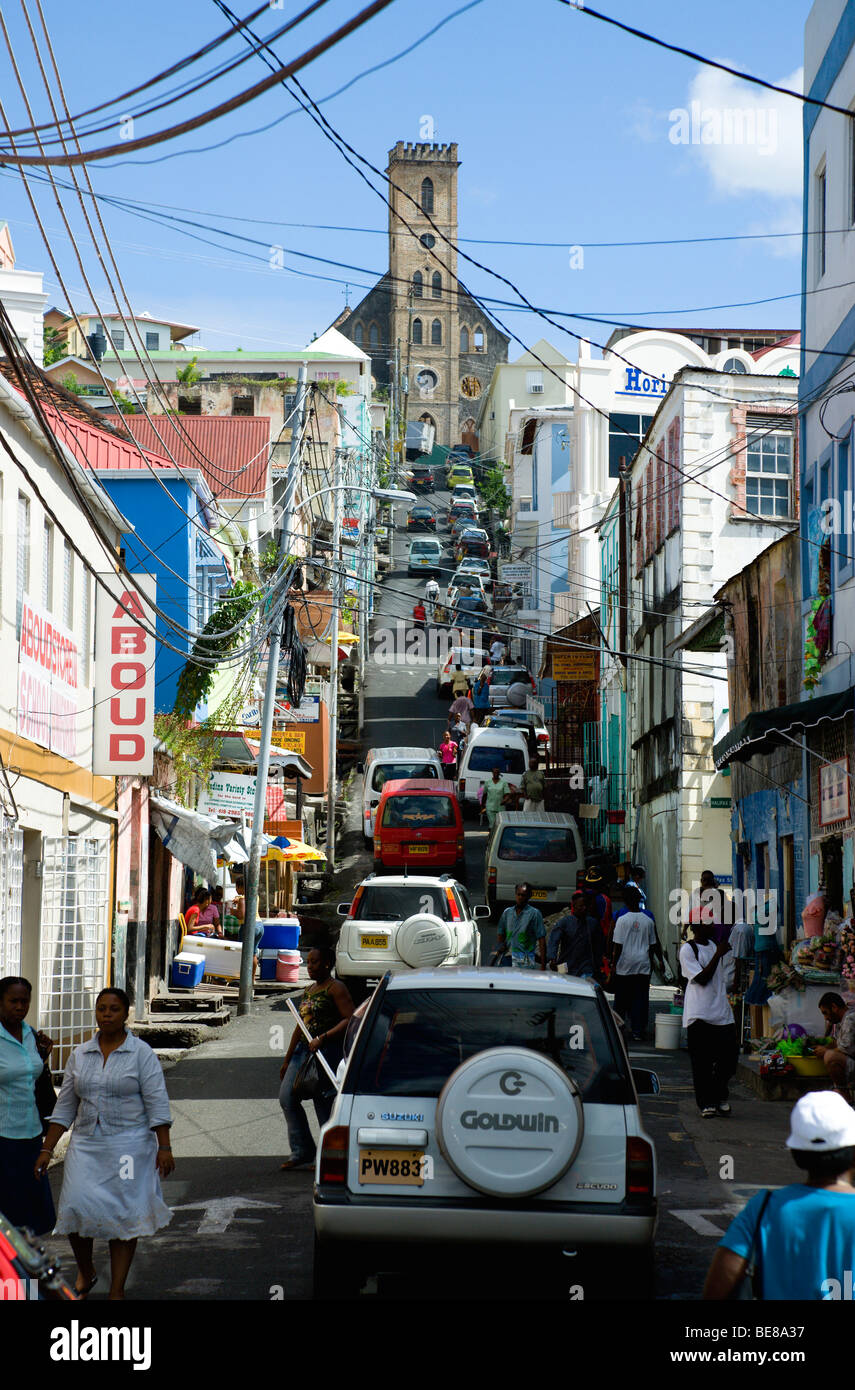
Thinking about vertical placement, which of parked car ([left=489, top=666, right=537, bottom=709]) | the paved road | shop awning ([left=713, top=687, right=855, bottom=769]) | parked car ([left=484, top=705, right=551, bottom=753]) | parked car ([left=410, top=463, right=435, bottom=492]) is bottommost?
the paved road

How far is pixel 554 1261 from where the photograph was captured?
281 inches

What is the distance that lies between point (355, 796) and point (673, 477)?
16967mm

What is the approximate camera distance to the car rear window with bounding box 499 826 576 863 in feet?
94.8

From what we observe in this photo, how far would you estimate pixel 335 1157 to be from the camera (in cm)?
720

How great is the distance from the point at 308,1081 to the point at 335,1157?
4.48 metres

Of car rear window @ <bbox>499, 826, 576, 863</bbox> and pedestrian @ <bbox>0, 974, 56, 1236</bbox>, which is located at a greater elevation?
car rear window @ <bbox>499, 826, 576, 863</bbox>

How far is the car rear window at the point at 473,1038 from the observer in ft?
Result: 24.4

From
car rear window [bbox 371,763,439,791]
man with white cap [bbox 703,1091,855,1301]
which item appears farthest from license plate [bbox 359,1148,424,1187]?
car rear window [bbox 371,763,439,791]

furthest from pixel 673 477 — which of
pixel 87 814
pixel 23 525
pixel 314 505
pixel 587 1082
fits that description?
pixel 314 505

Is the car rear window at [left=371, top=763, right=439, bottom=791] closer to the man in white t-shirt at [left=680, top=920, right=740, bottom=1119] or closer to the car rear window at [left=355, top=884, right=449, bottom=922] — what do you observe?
the car rear window at [left=355, top=884, right=449, bottom=922]

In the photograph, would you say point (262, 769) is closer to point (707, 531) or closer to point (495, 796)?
point (707, 531)

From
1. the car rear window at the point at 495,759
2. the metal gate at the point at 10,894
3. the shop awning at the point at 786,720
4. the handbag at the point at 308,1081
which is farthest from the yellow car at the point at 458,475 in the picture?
the handbag at the point at 308,1081

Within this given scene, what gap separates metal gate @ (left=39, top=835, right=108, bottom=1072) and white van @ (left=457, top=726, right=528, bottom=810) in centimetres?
2022
